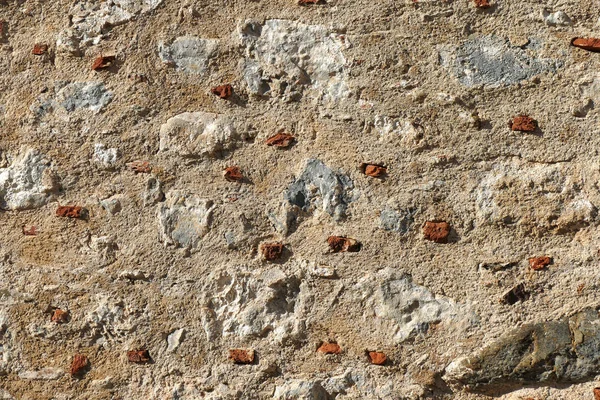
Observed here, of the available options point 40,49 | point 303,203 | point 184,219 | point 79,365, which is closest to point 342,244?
point 303,203

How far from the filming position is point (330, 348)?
101 inches

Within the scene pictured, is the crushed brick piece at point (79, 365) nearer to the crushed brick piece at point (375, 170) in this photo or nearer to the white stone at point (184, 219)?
the white stone at point (184, 219)

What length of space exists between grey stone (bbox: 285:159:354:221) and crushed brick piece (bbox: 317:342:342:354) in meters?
0.42

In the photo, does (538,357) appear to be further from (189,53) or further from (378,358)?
(189,53)

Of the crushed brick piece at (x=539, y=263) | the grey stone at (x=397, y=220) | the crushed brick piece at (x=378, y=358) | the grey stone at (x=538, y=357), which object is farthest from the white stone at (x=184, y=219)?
the crushed brick piece at (x=539, y=263)

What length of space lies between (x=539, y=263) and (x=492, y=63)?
70 cm

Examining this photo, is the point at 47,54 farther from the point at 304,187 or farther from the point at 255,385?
the point at 255,385

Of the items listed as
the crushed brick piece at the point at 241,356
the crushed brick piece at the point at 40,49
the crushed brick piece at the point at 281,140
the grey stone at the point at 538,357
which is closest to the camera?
the grey stone at the point at 538,357

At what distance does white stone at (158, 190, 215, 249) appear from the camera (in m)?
2.73

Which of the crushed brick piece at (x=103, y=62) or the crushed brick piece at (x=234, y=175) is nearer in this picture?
the crushed brick piece at (x=234, y=175)

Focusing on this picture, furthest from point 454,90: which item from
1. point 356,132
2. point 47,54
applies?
point 47,54

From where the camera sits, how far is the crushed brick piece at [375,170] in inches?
104

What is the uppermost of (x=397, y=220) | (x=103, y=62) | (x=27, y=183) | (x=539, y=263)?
(x=103, y=62)

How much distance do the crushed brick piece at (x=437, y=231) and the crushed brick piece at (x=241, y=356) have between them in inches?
28.2
